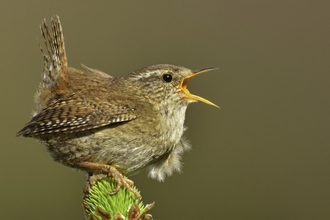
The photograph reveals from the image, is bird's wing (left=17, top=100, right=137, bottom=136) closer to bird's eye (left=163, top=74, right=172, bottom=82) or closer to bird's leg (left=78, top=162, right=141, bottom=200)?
bird's leg (left=78, top=162, right=141, bottom=200)

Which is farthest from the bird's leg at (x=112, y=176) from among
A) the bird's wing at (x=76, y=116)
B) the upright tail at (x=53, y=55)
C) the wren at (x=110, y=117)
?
the upright tail at (x=53, y=55)

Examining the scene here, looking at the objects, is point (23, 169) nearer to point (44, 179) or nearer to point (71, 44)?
point (44, 179)

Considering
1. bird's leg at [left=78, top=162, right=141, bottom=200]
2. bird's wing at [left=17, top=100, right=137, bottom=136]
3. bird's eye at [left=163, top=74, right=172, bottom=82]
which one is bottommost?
bird's leg at [left=78, top=162, right=141, bottom=200]

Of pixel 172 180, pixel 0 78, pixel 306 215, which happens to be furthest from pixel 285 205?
pixel 0 78

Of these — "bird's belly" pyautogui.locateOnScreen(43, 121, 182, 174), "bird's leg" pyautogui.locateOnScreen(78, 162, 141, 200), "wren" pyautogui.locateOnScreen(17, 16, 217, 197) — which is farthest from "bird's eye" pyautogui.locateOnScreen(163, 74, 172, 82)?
"bird's leg" pyautogui.locateOnScreen(78, 162, 141, 200)

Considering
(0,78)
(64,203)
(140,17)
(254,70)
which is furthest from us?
(140,17)

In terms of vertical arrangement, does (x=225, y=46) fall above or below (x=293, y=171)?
above

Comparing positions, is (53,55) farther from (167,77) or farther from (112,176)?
(112,176)

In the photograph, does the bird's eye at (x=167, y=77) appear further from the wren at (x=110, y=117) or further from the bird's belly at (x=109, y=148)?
the bird's belly at (x=109, y=148)
